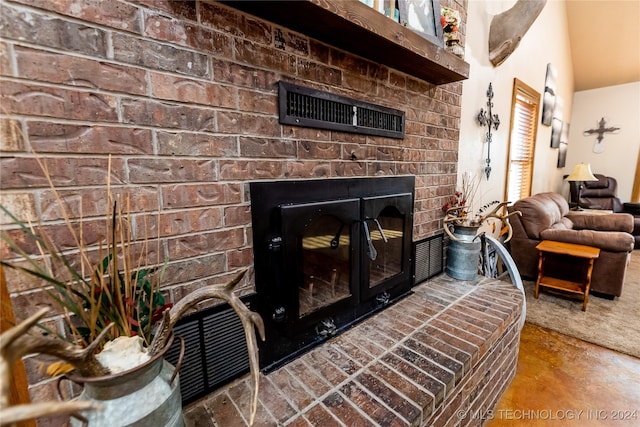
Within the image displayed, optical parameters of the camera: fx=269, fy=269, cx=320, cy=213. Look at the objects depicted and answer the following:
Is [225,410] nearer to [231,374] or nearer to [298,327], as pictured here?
[231,374]

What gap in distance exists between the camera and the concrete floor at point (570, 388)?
1381 millimetres

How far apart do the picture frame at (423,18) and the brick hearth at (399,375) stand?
145 centimetres

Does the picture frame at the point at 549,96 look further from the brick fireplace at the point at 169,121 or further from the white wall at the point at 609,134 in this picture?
the brick fireplace at the point at 169,121

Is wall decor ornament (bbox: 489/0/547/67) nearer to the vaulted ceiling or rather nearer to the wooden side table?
the wooden side table

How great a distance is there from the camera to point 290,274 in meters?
1.06

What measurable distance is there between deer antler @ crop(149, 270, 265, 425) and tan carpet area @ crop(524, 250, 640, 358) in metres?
2.55

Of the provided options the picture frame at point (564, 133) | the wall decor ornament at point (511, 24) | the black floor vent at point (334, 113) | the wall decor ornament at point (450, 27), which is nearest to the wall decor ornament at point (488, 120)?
the wall decor ornament at point (511, 24)

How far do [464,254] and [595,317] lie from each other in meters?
1.50

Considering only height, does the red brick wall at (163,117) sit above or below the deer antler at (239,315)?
above

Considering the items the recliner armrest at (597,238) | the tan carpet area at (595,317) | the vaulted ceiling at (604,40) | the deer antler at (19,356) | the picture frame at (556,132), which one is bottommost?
the tan carpet area at (595,317)

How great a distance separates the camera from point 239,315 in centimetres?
61

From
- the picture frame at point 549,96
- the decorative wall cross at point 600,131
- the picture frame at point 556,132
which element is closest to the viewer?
the picture frame at point 549,96

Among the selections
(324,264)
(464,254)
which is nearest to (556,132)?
(464,254)

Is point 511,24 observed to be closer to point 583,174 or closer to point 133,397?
point 583,174
